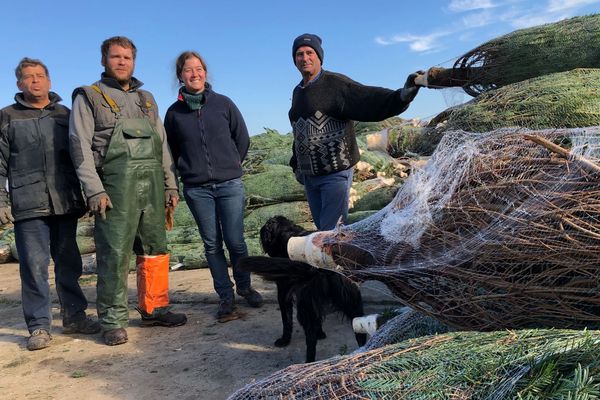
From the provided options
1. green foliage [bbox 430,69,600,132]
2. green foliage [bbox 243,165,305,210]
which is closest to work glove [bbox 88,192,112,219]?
green foliage [bbox 430,69,600,132]

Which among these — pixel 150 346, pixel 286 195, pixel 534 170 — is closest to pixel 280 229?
pixel 150 346

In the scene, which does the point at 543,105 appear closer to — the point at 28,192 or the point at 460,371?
the point at 460,371

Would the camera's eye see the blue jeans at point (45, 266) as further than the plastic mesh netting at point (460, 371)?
Yes

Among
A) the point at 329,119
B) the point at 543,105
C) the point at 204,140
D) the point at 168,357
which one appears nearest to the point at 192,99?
the point at 204,140

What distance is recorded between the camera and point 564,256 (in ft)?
6.28

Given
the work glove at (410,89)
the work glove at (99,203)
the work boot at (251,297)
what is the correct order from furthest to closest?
the work boot at (251,297) < the work glove at (99,203) < the work glove at (410,89)

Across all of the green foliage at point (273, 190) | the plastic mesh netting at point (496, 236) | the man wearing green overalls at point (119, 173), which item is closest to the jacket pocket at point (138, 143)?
the man wearing green overalls at point (119, 173)

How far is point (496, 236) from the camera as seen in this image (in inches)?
79.0

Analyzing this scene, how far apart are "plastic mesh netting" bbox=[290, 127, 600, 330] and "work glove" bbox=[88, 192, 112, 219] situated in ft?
7.35

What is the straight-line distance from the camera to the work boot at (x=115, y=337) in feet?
13.6

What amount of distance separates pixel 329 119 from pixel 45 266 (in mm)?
2732

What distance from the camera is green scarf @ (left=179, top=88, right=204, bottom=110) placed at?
4.45 m

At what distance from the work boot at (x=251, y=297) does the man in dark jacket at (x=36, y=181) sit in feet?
5.44

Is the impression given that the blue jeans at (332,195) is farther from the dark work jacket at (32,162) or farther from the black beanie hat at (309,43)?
the dark work jacket at (32,162)
